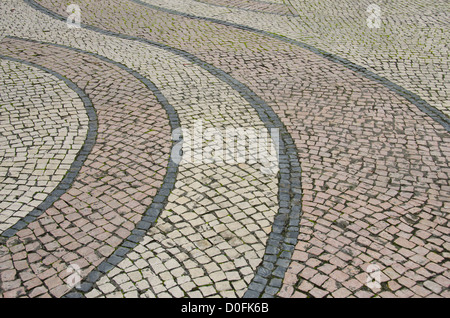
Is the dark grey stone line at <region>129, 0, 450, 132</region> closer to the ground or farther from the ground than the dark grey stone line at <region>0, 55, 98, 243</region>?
farther from the ground

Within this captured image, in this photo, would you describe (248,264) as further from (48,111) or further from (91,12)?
(91,12)

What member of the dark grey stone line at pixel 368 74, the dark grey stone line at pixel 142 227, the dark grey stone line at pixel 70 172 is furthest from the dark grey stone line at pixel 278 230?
the dark grey stone line at pixel 368 74

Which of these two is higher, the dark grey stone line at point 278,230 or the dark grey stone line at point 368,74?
the dark grey stone line at point 368,74

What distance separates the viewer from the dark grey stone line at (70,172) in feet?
17.8

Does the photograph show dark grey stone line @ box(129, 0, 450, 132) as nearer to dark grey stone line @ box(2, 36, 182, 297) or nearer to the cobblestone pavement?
the cobblestone pavement

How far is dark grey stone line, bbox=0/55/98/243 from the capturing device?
5.43m

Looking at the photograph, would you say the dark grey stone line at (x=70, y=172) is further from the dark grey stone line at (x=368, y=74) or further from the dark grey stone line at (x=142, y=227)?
the dark grey stone line at (x=368, y=74)

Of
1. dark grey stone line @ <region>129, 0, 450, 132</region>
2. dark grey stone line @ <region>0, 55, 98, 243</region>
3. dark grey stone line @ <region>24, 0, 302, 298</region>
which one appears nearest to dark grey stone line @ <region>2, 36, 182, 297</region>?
dark grey stone line @ <region>24, 0, 302, 298</region>

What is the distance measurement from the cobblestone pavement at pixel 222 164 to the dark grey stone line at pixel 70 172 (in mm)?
25

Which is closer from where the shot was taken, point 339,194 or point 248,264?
point 248,264

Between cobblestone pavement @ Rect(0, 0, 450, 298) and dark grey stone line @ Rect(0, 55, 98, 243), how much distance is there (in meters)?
0.02
